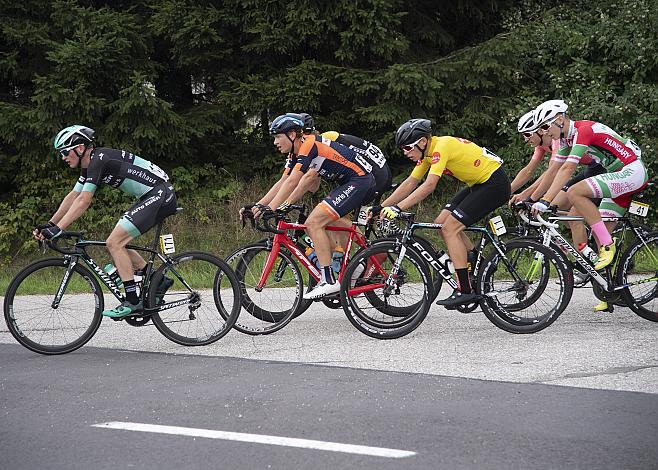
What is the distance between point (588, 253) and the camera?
9.66 m

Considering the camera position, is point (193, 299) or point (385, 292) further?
point (385, 292)

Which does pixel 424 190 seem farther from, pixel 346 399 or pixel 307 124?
pixel 346 399

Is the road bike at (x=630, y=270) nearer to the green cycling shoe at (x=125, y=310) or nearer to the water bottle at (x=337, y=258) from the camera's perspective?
the water bottle at (x=337, y=258)

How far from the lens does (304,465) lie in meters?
5.42

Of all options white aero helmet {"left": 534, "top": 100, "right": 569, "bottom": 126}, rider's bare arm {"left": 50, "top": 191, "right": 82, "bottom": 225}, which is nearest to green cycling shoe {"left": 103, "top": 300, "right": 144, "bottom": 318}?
rider's bare arm {"left": 50, "top": 191, "right": 82, "bottom": 225}

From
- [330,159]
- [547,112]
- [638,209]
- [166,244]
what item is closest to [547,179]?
[547,112]

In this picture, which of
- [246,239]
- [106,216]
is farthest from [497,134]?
[106,216]

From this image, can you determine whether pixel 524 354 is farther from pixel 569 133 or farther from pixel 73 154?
pixel 73 154

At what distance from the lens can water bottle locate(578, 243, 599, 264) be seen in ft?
31.5

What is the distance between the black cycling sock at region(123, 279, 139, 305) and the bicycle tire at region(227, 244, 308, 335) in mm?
975

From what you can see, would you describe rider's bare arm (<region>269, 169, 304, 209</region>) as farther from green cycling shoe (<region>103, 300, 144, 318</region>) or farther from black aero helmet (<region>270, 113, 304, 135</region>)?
green cycling shoe (<region>103, 300, 144, 318</region>)

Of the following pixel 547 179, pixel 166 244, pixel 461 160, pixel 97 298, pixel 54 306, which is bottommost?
pixel 54 306

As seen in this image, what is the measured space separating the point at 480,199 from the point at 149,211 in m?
2.95

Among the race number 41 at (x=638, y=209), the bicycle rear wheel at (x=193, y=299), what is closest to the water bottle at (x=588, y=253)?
the race number 41 at (x=638, y=209)
